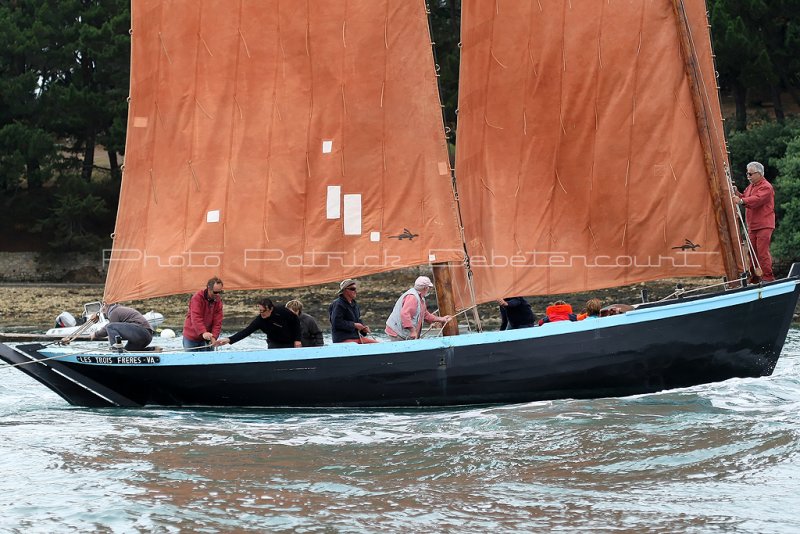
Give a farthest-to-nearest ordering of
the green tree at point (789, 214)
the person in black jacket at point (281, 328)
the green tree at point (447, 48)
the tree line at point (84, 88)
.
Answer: the green tree at point (447, 48) → the tree line at point (84, 88) → the green tree at point (789, 214) → the person in black jacket at point (281, 328)

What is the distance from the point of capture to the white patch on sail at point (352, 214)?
795 inches

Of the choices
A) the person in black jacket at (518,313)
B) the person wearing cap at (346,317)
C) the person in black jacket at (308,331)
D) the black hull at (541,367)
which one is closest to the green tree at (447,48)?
the person in black jacket at (518,313)

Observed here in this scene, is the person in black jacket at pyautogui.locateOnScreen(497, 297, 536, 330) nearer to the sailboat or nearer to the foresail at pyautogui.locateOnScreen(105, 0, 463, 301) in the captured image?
the sailboat

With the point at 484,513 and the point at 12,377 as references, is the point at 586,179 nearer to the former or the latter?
the point at 484,513

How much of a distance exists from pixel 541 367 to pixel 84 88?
42477mm

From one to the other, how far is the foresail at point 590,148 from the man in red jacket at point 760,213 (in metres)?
0.39

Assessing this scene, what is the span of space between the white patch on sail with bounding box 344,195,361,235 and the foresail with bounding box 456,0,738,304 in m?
2.04

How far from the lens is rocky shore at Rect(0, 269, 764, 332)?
41719 millimetres

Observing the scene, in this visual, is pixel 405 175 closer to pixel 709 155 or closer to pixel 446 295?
pixel 446 295

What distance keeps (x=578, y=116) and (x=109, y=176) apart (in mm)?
43648

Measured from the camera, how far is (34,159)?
56312 millimetres

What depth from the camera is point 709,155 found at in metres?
19.6

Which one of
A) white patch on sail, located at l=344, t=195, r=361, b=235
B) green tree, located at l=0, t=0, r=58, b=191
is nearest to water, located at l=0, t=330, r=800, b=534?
white patch on sail, located at l=344, t=195, r=361, b=235

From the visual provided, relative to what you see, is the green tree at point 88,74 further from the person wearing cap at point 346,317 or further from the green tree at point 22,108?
the person wearing cap at point 346,317
